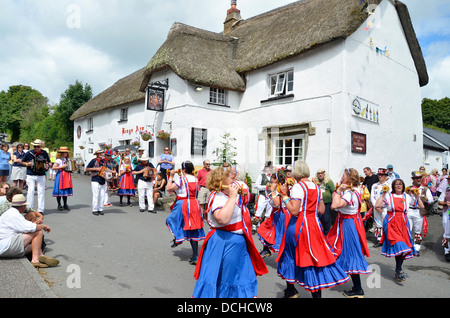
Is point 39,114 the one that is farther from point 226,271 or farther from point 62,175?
point 226,271

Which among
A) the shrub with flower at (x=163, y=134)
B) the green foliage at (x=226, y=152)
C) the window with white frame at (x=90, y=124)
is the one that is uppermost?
the window with white frame at (x=90, y=124)

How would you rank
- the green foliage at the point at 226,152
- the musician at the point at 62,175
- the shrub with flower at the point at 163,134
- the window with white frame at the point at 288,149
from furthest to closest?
1. the shrub with flower at the point at 163,134
2. the green foliage at the point at 226,152
3. the window with white frame at the point at 288,149
4. the musician at the point at 62,175

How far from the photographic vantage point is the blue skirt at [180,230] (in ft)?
19.1

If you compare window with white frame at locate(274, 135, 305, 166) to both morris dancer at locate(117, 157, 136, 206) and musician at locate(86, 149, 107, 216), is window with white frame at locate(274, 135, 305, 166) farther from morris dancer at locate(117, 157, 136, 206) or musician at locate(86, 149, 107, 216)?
musician at locate(86, 149, 107, 216)

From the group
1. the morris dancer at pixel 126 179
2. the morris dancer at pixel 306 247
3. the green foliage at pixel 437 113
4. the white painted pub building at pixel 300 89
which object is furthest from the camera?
the green foliage at pixel 437 113

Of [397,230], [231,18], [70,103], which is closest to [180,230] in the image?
[397,230]

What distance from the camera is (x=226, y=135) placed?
14516 mm

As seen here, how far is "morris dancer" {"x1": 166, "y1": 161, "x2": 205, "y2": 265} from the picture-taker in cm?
576

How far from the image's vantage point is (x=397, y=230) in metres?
5.52

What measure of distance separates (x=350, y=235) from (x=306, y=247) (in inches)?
45.9

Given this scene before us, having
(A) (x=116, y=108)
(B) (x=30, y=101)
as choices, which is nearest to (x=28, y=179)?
(A) (x=116, y=108)

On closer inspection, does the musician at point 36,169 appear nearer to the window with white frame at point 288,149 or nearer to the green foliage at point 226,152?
the green foliage at point 226,152

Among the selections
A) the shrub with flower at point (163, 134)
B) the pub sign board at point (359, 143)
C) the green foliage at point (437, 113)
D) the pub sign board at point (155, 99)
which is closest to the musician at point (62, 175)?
the shrub with flower at point (163, 134)

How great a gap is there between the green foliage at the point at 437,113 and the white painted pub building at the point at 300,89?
135 ft
